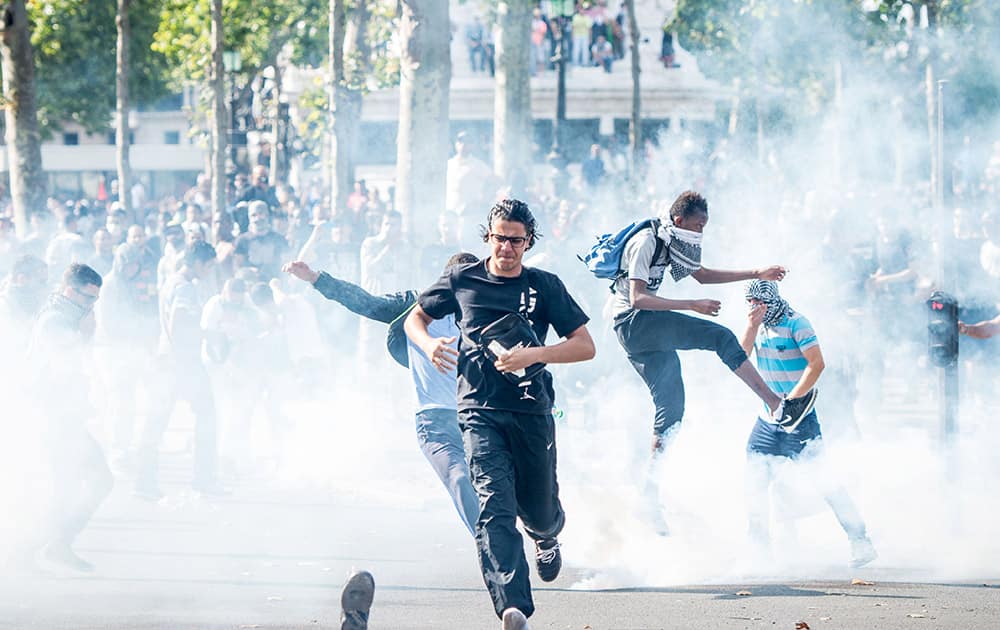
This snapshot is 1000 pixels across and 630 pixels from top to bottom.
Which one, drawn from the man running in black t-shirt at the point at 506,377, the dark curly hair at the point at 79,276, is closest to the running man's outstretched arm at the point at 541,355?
the man running in black t-shirt at the point at 506,377

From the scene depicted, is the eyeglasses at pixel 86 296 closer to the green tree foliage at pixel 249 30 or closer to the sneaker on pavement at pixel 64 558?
the sneaker on pavement at pixel 64 558

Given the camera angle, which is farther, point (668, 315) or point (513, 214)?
point (668, 315)

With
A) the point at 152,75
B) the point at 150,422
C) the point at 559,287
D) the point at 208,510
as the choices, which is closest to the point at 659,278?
the point at 559,287

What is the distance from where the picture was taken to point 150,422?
11.4m

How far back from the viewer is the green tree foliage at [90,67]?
5009 centimetres

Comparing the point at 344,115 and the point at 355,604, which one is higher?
the point at 344,115

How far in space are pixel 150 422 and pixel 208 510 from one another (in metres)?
1.04

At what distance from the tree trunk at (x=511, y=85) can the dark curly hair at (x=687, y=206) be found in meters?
13.2

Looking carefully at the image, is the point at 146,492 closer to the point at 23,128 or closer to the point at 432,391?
the point at 432,391

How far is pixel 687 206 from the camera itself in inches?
329

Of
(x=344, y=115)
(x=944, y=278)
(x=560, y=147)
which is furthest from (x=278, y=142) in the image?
(x=944, y=278)

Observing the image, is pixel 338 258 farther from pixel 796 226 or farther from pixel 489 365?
pixel 489 365

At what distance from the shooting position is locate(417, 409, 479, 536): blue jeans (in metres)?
7.12

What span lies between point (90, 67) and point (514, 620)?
48.3m
